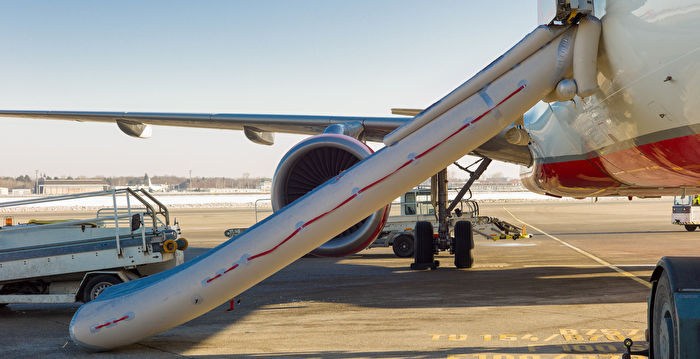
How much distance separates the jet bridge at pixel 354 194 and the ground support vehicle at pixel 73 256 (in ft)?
7.72

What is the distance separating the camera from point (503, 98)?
552 centimetres

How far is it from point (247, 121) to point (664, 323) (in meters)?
8.94

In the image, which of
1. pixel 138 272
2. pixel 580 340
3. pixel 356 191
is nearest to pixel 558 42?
pixel 356 191

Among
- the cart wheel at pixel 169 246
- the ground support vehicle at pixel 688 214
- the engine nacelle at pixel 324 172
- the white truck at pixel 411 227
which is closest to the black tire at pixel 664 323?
the engine nacelle at pixel 324 172

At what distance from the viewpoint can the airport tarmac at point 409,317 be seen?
6223mm

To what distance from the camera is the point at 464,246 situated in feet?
42.7

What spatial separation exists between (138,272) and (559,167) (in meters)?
A: 6.25

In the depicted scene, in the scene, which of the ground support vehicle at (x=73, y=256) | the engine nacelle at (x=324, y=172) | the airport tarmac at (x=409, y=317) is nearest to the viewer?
the airport tarmac at (x=409, y=317)

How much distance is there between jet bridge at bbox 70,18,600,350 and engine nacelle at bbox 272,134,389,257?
6.70ft

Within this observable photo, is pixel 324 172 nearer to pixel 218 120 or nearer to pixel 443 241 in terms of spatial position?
pixel 218 120

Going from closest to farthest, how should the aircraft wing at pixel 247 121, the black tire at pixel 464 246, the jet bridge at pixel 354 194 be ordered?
the jet bridge at pixel 354 194
the aircraft wing at pixel 247 121
the black tire at pixel 464 246

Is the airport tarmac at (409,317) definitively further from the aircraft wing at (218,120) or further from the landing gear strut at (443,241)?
the aircraft wing at (218,120)

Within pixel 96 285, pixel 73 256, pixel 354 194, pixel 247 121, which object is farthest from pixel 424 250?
pixel 354 194

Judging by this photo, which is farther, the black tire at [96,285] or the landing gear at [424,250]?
the landing gear at [424,250]
